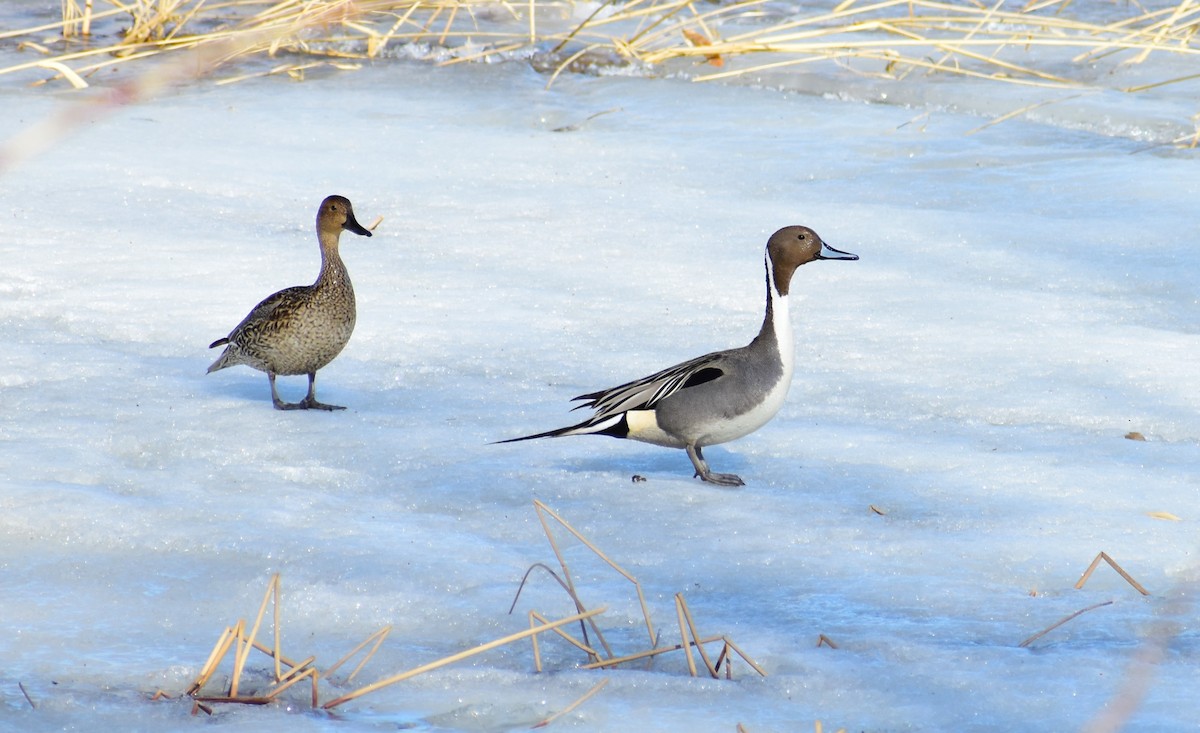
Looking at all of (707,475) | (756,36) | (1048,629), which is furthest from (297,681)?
(756,36)

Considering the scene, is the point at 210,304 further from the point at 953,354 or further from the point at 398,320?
the point at 953,354

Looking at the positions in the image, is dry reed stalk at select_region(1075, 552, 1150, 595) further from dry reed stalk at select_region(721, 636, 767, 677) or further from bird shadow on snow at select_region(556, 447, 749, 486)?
bird shadow on snow at select_region(556, 447, 749, 486)

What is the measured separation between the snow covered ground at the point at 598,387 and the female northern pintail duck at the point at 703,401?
5.4 inches

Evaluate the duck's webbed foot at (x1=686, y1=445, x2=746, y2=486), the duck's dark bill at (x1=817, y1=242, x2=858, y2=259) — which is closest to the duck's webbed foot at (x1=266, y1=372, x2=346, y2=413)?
the duck's webbed foot at (x1=686, y1=445, x2=746, y2=486)

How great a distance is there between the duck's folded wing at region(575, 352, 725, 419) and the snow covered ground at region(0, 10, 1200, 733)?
0.22 m

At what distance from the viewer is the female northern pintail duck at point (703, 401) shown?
3727 mm

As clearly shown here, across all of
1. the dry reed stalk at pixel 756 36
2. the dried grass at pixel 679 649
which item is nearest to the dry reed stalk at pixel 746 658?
the dried grass at pixel 679 649

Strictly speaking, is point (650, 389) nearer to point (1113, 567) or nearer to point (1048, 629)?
point (1113, 567)

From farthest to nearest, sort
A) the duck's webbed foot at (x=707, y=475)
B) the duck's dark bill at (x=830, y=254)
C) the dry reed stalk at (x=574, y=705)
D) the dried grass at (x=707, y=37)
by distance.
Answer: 1. the dried grass at (x=707, y=37)
2. the duck's dark bill at (x=830, y=254)
3. the duck's webbed foot at (x=707, y=475)
4. the dry reed stalk at (x=574, y=705)

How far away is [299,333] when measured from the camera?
444cm

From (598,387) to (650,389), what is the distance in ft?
2.57

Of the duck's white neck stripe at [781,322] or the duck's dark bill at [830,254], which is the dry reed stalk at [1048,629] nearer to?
the duck's white neck stripe at [781,322]

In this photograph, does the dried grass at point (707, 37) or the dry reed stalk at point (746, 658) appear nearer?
the dry reed stalk at point (746, 658)

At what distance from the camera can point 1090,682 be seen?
8.04ft
